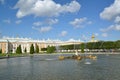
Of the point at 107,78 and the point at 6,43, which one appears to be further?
the point at 6,43

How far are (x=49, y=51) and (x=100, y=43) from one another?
23.4m

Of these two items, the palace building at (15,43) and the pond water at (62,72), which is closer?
the pond water at (62,72)

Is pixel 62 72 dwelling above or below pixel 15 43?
below

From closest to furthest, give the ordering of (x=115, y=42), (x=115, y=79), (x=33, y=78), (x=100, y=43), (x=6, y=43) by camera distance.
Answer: (x=115, y=79) < (x=33, y=78) < (x=115, y=42) < (x=100, y=43) < (x=6, y=43)

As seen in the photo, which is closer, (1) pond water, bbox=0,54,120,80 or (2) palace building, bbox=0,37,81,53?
(1) pond water, bbox=0,54,120,80

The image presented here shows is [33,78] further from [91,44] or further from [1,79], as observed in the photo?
[91,44]

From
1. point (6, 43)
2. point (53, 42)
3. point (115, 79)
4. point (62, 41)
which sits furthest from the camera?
point (62, 41)

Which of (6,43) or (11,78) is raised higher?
(6,43)

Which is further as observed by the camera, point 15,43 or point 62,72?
point 15,43

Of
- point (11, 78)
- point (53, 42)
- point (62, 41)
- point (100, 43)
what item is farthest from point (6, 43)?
point (11, 78)

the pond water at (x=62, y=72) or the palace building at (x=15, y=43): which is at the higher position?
the palace building at (x=15, y=43)

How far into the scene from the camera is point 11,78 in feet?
67.4

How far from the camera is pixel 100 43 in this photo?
109625mm

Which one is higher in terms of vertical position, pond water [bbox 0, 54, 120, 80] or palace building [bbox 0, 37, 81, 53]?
palace building [bbox 0, 37, 81, 53]
